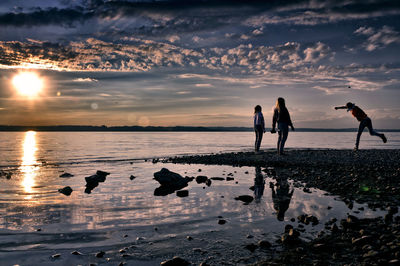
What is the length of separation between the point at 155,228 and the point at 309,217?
421 centimetres

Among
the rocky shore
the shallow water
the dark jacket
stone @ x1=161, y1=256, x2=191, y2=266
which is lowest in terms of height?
the shallow water

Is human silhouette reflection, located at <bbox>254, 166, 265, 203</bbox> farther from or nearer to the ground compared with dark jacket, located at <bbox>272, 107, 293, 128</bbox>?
nearer to the ground

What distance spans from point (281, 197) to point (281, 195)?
36 centimetres

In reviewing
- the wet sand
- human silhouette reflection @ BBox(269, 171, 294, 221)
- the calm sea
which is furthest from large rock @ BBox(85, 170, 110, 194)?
A: the calm sea

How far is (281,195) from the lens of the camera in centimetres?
1160

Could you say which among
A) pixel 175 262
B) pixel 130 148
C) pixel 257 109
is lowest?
pixel 175 262

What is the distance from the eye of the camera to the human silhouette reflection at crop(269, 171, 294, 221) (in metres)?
9.30

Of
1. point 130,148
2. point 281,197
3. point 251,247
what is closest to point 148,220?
point 251,247

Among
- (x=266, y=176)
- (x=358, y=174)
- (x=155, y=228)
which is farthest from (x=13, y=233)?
(x=358, y=174)

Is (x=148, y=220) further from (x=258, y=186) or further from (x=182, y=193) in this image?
(x=258, y=186)

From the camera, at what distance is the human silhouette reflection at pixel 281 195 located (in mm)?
9301

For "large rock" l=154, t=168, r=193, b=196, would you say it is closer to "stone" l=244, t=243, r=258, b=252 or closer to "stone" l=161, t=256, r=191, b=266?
"stone" l=244, t=243, r=258, b=252

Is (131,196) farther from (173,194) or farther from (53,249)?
(53,249)

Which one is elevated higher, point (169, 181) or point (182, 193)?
point (169, 181)
